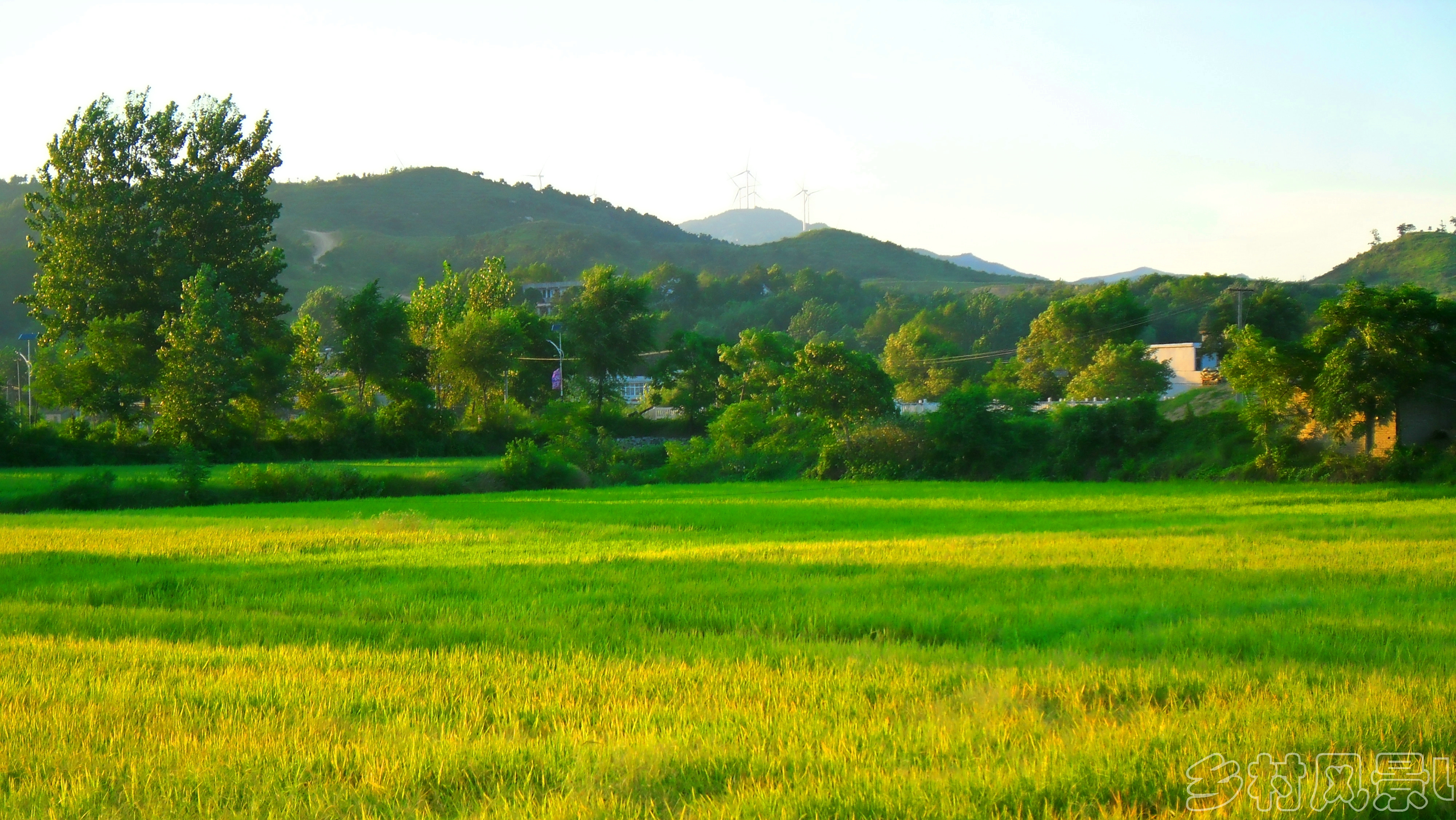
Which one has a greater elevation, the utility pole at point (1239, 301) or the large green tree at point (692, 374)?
the utility pole at point (1239, 301)

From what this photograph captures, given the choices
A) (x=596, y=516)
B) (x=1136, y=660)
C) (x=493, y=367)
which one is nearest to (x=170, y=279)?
(x=493, y=367)

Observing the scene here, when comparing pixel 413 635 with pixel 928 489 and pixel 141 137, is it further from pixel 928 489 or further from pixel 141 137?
pixel 141 137

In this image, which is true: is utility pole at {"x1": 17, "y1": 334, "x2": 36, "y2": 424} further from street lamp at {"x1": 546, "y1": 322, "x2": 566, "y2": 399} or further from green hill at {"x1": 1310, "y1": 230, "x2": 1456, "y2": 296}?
green hill at {"x1": 1310, "y1": 230, "x2": 1456, "y2": 296}

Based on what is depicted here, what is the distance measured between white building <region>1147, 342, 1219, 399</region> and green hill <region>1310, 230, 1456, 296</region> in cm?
2384

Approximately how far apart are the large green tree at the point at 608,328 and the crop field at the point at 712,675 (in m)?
44.0

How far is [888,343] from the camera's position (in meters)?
71.6

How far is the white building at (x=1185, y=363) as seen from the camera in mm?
52188

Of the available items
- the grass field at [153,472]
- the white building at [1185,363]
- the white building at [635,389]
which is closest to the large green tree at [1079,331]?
the white building at [1185,363]

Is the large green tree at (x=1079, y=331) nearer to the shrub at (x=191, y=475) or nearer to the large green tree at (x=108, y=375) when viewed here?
the shrub at (x=191, y=475)

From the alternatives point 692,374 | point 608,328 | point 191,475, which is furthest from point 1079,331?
point 191,475

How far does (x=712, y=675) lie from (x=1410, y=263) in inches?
3293

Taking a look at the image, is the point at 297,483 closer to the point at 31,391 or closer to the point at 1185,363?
the point at 31,391

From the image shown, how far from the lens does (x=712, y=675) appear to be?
6266mm
